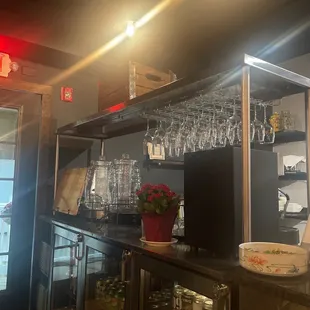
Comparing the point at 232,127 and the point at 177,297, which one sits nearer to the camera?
the point at 177,297

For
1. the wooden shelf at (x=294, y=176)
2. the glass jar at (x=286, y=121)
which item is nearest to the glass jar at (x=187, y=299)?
the wooden shelf at (x=294, y=176)

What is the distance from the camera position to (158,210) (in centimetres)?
140

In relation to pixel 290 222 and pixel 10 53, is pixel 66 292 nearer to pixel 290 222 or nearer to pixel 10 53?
pixel 10 53

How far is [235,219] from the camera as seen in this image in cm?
113

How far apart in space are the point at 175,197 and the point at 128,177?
94cm

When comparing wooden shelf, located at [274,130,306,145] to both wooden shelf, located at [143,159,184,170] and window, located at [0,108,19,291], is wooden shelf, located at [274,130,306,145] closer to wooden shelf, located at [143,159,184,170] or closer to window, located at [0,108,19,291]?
wooden shelf, located at [143,159,184,170]

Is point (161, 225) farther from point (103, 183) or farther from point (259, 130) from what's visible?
point (103, 183)

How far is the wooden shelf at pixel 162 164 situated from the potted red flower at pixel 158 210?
1.50m

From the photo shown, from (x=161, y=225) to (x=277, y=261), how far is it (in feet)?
1.85

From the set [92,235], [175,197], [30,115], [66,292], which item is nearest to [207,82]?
[175,197]

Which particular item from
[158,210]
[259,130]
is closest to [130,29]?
[259,130]

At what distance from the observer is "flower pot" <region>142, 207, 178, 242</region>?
1.43m

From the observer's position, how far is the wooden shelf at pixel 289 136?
313 cm

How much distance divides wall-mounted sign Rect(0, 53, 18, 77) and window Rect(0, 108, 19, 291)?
0.27 meters
